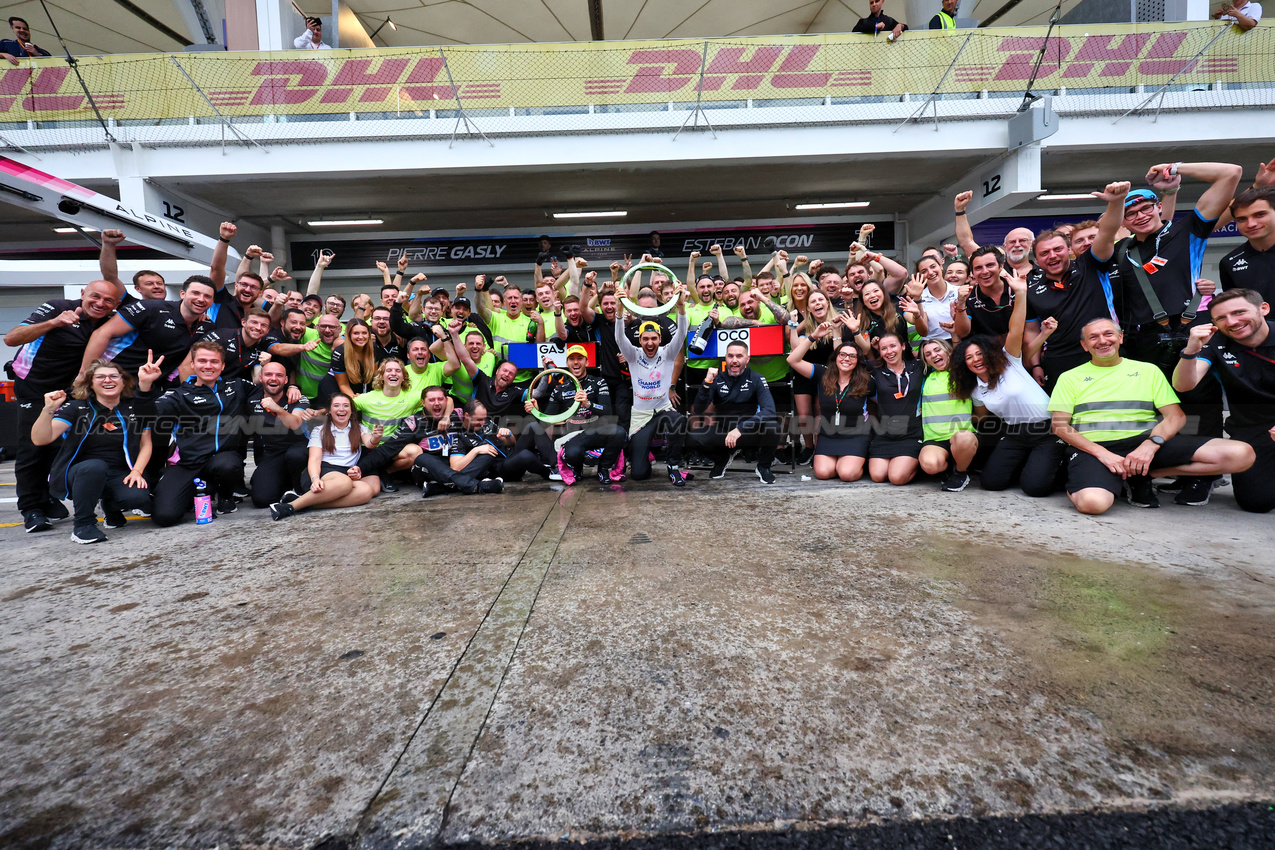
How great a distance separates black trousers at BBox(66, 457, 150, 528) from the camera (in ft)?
12.5

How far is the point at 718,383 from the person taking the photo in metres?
5.54

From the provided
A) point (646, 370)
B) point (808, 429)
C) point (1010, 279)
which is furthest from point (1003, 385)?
point (646, 370)

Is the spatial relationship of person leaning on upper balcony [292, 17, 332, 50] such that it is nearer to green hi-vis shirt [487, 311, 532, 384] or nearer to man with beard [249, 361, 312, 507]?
green hi-vis shirt [487, 311, 532, 384]

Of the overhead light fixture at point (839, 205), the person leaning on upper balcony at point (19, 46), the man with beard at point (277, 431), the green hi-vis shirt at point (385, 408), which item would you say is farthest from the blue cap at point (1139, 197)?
the person leaning on upper balcony at point (19, 46)

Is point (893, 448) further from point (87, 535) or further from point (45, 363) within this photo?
point (45, 363)

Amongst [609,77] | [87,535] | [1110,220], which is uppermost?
[609,77]

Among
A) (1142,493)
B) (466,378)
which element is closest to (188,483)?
(466,378)

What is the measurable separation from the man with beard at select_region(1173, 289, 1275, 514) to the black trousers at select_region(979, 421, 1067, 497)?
807 mm

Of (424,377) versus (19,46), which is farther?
(19,46)

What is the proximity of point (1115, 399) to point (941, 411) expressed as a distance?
3.56 ft

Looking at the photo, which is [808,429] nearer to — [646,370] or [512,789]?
[646,370]

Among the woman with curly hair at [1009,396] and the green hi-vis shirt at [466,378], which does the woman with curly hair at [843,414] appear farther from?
the green hi-vis shirt at [466,378]

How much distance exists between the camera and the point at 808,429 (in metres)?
5.82

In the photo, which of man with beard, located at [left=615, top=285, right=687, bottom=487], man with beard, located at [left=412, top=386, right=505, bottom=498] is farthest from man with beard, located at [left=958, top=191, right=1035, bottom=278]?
man with beard, located at [left=412, top=386, right=505, bottom=498]
